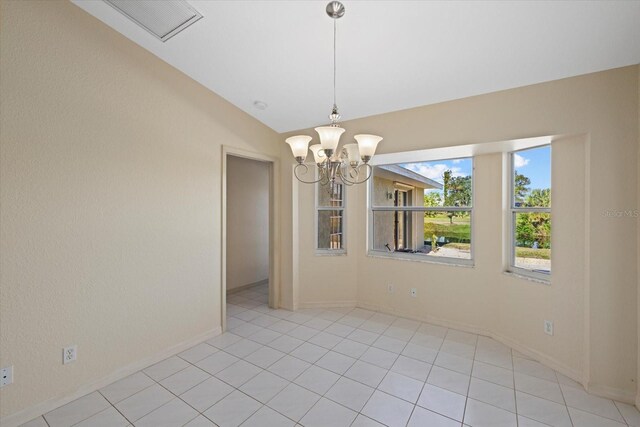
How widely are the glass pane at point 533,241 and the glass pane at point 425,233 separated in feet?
1.68

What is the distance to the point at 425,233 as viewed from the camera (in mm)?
3752

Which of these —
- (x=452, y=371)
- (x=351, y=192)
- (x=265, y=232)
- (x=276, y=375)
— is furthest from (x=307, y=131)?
(x=452, y=371)

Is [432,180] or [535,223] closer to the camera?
[535,223]

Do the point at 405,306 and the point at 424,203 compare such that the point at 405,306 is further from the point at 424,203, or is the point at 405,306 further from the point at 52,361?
the point at 52,361

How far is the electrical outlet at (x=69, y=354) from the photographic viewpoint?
2.09 m

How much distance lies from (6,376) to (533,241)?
4397 mm

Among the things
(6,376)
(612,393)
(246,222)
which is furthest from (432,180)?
(6,376)

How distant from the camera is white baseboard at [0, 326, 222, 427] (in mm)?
1871

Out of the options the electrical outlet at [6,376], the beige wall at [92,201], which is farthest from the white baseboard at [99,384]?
the electrical outlet at [6,376]

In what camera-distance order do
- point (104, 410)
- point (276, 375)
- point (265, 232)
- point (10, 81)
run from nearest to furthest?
1. point (10, 81)
2. point (104, 410)
3. point (276, 375)
4. point (265, 232)

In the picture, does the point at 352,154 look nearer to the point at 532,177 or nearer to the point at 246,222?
the point at 532,177

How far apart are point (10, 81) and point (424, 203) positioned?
3.97 m

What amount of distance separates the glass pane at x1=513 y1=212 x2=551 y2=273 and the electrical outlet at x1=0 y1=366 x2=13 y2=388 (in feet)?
14.2

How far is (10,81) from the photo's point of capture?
185 centimetres
